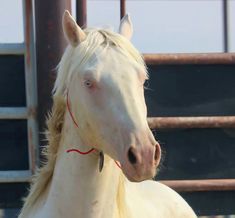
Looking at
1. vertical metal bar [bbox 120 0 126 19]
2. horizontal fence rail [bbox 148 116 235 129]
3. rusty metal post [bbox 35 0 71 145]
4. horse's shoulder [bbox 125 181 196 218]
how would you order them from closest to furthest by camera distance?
1. horse's shoulder [bbox 125 181 196 218]
2. rusty metal post [bbox 35 0 71 145]
3. horizontal fence rail [bbox 148 116 235 129]
4. vertical metal bar [bbox 120 0 126 19]

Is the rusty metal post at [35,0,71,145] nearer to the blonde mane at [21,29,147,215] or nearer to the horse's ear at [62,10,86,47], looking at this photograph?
the blonde mane at [21,29,147,215]

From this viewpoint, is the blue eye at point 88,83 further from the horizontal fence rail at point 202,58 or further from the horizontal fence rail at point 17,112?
the horizontal fence rail at point 202,58

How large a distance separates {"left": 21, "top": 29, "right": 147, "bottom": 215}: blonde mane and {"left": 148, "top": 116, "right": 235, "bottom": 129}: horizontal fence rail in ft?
3.12

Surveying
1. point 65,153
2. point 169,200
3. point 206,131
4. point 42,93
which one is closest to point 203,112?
point 206,131

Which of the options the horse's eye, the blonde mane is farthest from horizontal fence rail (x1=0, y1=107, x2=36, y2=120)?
the horse's eye

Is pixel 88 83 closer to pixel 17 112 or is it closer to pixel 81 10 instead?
pixel 17 112

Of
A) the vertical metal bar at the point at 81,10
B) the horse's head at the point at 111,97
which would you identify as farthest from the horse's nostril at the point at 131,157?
the vertical metal bar at the point at 81,10

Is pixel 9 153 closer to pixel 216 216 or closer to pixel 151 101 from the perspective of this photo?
pixel 151 101

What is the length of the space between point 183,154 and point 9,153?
95cm

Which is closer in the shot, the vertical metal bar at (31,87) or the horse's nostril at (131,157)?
the horse's nostril at (131,157)

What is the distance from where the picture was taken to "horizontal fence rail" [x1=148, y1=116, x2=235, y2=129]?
357 cm

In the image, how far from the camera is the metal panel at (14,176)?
347 centimetres

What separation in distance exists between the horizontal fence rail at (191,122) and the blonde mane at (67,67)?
0.95m

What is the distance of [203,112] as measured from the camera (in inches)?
145
